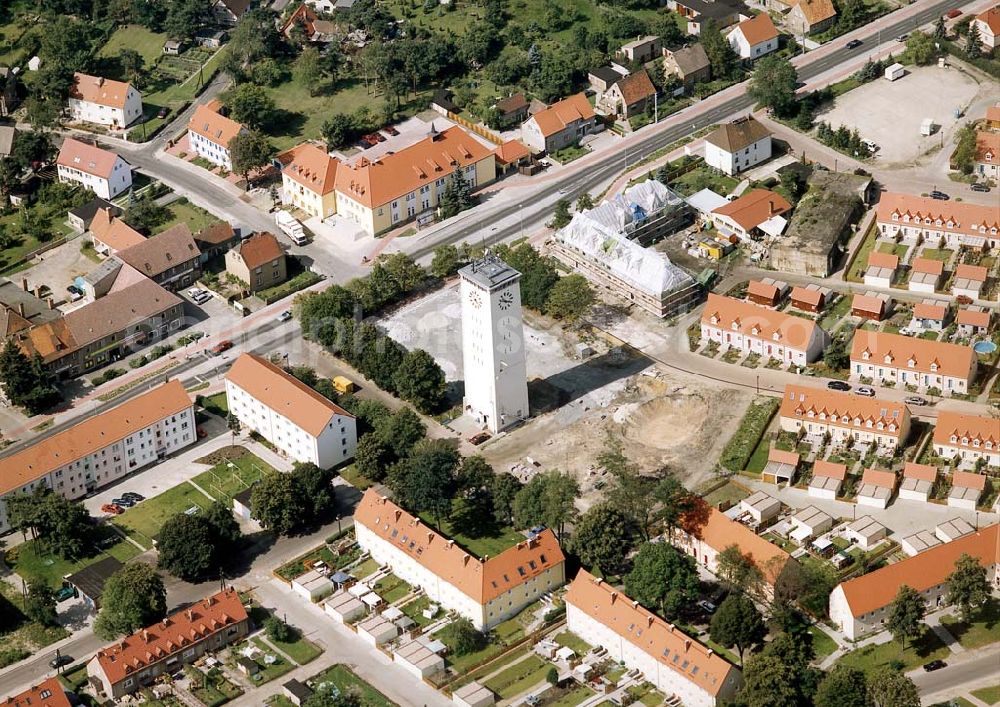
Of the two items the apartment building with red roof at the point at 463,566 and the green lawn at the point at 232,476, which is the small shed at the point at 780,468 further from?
the green lawn at the point at 232,476

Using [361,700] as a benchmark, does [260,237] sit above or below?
above

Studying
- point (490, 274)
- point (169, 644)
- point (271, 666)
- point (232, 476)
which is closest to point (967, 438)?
point (490, 274)

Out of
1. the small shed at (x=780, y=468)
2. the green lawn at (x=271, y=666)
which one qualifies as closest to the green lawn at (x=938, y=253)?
the small shed at (x=780, y=468)

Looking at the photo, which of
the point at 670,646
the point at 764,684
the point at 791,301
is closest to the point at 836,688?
the point at 764,684

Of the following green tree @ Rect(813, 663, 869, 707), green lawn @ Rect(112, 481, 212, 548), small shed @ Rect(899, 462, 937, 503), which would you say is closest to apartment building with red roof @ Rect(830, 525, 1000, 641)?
green tree @ Rect(813, 663, 869, 707)

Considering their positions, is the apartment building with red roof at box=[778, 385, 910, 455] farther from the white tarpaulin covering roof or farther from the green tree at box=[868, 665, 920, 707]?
the green tree at box=[868, 665, 920, 707]

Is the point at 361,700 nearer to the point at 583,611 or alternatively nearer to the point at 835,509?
the point at 583,611

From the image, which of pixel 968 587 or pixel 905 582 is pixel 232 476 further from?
pixel 968 587
